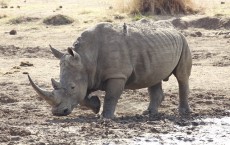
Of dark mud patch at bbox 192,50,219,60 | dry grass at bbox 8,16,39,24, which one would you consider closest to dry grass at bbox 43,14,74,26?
dry grass at bbox 8,16,39,24

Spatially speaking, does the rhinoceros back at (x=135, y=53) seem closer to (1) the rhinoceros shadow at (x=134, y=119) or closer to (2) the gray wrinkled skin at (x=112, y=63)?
(2) the gray wrinkled skin at (x=112, y=63)

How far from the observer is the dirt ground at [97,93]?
8125 mm

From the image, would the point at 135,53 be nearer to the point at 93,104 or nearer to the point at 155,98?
the point at 93,104

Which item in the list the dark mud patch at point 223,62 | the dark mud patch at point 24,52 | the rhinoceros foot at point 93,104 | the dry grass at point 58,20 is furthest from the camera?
the dry grass at point 58,20

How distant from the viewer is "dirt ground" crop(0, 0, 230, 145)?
812cm

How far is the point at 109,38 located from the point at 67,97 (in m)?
1.05

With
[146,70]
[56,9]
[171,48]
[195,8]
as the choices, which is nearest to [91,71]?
[146,70]

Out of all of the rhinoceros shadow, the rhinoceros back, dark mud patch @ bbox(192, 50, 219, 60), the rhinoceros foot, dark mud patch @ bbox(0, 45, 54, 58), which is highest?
the rhinoceros back

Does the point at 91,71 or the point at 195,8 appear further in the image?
the point at 195,8

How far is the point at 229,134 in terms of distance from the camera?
341 inches

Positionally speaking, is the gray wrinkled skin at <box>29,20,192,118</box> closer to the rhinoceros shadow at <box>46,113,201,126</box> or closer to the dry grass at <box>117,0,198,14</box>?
the rhinoceros shadow at <box>46,113,201,126</box>

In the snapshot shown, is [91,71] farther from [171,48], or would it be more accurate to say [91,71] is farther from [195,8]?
[195,8]

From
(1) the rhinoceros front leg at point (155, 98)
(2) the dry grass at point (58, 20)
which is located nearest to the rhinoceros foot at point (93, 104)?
(1) the rhinoceros front leg at point (155, 98)

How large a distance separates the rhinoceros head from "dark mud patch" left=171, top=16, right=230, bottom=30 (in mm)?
10420
